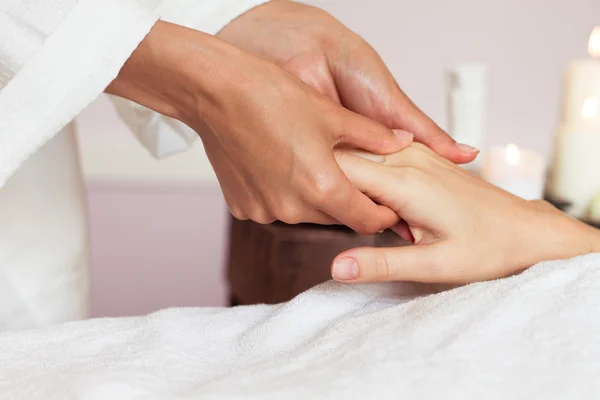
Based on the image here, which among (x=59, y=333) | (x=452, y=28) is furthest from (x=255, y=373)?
(x=452, y=28)

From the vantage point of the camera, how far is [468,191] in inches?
29.4

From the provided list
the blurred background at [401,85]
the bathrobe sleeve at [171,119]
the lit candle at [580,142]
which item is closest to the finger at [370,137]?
the bathrobe sleeve at [171,119]

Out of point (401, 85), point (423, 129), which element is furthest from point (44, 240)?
point (401, 85)

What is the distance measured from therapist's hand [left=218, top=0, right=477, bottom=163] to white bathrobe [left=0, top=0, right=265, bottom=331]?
3 cm

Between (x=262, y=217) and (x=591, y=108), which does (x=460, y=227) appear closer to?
(x=262, y=217)

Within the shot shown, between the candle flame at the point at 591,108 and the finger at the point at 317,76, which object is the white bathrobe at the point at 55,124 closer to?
the finger at the point at 317,76

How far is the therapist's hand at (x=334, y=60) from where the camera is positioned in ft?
2.88

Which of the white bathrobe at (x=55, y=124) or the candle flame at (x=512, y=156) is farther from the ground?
the white bathrobe at (x=55, y=124)

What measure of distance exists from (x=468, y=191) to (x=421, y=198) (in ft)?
0.17

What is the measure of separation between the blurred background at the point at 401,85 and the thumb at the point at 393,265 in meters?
1.42

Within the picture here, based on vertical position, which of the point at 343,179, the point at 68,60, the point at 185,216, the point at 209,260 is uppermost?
the point at 68,60

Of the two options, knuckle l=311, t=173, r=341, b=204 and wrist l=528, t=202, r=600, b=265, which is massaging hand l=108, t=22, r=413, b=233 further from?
wrist l=528, t=202, r=600, b=265

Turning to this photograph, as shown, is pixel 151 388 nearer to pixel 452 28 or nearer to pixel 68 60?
pixel 68 60

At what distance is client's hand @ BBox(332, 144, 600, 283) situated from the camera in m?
0.69
